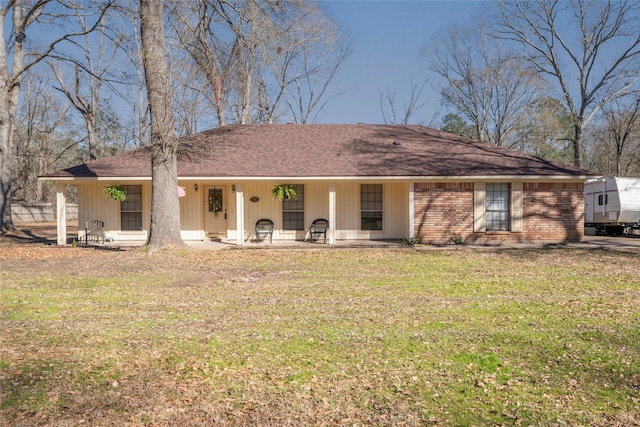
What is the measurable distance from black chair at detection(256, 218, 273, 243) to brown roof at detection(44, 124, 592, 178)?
2195 millimetres

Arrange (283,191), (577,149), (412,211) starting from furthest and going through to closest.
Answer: (577,149)
(283,191)
(412,211)

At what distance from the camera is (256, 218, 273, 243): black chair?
641 inches

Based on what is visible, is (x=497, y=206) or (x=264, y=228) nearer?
(x=497, y=206)

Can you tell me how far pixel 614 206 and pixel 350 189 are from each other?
11.5m

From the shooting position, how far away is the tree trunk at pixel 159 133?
41.0ft

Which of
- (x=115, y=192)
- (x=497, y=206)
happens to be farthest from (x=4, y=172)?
(x=497, y=206)

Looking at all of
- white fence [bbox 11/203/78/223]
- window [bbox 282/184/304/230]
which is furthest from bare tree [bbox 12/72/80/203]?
window [bbox 282/184/304/230]

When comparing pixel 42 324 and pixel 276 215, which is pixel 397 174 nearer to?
pixel 276 215

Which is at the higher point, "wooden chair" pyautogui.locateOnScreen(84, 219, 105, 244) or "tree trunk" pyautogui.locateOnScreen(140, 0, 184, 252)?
"tree trunk" pyautogui.locateOnScreen(140, 0, 184, 252)

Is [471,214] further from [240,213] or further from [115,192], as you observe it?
[115,192]

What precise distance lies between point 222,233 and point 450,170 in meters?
8.69

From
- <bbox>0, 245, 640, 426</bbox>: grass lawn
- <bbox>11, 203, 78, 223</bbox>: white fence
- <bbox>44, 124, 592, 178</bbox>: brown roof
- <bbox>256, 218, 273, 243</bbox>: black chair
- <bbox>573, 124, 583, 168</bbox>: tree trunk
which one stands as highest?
<bbox>573, 124, 583, 168</bbox>: tree trunk

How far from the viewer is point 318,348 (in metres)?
5.00

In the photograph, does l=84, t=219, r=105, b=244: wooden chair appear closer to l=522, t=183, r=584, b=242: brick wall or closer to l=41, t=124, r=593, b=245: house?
l=41, t=124, r=593, b=245: house
